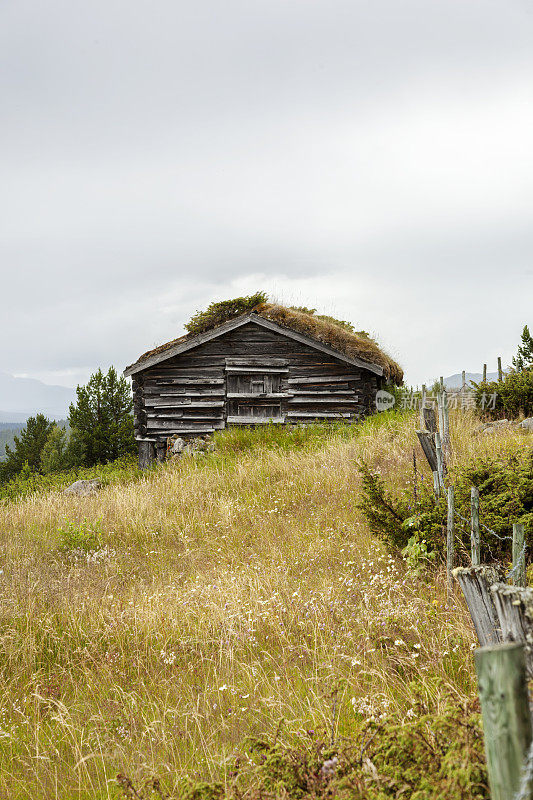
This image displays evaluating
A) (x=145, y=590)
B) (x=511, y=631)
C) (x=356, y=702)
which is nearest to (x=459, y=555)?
(x=356, y=702)

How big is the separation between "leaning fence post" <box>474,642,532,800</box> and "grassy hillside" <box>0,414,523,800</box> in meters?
0.32

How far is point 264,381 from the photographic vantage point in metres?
16.8

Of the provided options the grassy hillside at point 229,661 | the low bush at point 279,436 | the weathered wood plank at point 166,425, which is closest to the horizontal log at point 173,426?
the weathered wood plank at point 166,425

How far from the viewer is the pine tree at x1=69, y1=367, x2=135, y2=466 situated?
3300 cm

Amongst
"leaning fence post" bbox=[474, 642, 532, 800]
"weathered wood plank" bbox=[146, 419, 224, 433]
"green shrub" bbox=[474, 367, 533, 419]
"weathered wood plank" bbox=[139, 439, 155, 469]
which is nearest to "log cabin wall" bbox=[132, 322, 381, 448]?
"weathered wood plank" bbox=[146, 419, 224, 433]

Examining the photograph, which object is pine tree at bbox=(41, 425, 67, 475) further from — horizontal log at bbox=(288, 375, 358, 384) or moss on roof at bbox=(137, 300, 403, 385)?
horizontal log at bbox=(288, 375, 358, 384)

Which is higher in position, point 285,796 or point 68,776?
point 285,796

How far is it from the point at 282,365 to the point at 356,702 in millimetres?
13724

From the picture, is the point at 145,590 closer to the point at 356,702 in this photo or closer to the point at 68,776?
the point at 68,776

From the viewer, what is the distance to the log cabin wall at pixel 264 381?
16719mm

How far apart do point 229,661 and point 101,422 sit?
1215 inches

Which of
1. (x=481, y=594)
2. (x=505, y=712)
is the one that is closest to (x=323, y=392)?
(x=481, y=594)

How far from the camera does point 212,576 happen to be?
6441 millimetres

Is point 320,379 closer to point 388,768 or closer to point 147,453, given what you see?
point 147,453
